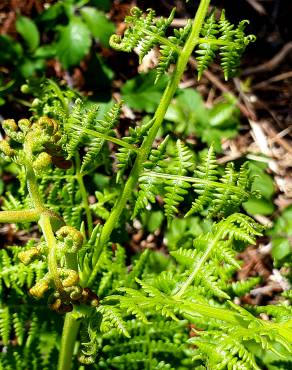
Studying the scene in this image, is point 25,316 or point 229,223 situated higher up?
point 229,223

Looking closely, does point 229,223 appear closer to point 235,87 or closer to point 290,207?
point 290,207

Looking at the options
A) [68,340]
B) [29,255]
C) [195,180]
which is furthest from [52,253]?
[68,340]

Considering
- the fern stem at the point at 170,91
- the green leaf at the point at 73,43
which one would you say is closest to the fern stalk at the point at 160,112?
the fern stem at the point at 170,91

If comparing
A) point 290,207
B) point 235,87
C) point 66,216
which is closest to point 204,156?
point 66,216

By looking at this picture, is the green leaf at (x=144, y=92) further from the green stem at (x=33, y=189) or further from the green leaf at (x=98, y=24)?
the green stem at (x=33, y=189)

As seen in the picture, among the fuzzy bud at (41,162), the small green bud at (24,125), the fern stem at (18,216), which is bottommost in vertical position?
the fern stem at (18,216)

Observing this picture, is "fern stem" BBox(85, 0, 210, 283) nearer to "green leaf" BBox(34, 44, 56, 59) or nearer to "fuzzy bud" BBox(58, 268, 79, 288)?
"fuzzy bud" BBox(58, 268, 79, 288)
